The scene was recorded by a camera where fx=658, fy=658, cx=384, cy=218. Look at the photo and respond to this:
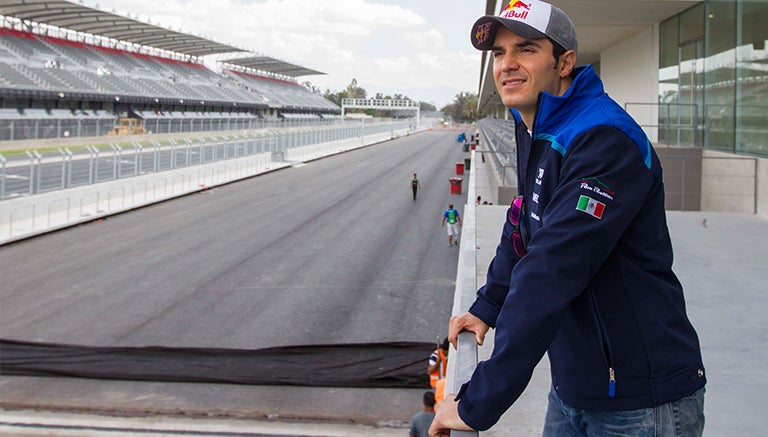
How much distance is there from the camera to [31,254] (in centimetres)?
1753

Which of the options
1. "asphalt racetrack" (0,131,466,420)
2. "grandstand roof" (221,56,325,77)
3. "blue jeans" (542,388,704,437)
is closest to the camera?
"blue jeans" (542,388,704,437)

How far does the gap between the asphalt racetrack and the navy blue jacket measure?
7.09 metres

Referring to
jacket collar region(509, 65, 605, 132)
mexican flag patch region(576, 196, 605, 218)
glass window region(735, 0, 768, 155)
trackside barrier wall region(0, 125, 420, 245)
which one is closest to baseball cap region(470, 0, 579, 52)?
jacket collar region(509, 65, 605, 132)

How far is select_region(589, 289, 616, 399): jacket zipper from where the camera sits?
170cm

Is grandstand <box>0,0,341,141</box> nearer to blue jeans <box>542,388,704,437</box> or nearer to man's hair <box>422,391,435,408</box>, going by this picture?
Result: man's hair <box>422,391,435,408</box>

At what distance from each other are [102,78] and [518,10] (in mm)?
60969

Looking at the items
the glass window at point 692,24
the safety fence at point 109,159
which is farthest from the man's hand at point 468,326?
the safety fence at point 109,159

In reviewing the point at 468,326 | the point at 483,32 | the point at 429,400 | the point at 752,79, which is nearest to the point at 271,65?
the point at 752,79

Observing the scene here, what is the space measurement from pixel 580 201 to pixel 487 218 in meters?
11.3

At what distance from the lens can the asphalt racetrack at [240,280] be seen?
11.6 metres

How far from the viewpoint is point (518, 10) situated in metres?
1.91

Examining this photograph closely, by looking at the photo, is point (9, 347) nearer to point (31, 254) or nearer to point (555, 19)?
point (31, 254)

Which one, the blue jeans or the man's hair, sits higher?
the blue jeans

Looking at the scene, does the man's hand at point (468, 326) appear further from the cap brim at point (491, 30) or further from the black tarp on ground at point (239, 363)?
the black tarp on ground at point (239, 363)
